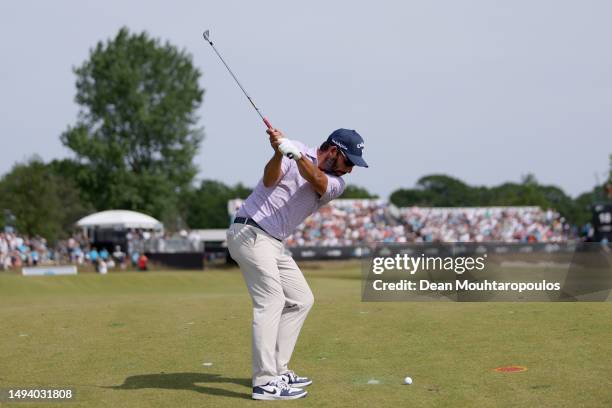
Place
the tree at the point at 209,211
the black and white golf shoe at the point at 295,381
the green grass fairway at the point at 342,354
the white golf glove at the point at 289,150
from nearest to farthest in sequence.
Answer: the white golf glove at the point at 289,150 < the green grass fairway at the point at 342,354 < the black and white golf shoe at the point at 295,381 < the tree at the point at 209,211

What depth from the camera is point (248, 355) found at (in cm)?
970

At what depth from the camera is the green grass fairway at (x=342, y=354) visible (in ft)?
23.9

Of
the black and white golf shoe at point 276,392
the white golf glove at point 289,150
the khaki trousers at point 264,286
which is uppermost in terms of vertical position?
the white golf glove at point 289,150

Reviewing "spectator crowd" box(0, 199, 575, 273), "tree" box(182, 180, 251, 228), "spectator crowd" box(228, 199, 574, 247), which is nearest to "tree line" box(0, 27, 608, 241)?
"spectator crowd" box(0, 199, 575, 273)

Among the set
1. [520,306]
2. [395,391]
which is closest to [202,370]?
[395,391]

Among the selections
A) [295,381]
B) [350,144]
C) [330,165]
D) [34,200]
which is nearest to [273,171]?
[330,165]

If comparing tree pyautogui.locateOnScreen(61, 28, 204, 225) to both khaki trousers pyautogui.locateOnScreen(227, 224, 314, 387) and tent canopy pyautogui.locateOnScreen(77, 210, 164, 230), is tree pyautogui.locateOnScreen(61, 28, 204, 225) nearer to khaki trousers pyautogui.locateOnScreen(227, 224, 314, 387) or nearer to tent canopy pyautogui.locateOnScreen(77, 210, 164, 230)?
tent canopy pyautogui.locateOnScreen(77, 210, 164, 230)

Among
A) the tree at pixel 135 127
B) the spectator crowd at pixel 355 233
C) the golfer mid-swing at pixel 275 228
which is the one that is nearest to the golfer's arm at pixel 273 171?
the golfer mid-swing at pixel 275 228

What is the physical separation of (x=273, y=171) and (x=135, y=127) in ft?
193

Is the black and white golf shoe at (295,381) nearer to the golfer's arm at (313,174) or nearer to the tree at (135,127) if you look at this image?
the golfer's arm at (313,174)

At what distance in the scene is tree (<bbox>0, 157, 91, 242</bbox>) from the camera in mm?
65812

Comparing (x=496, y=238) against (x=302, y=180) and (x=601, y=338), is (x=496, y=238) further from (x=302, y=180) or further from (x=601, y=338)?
(x=302, y=180)

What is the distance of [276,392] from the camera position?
7.30m

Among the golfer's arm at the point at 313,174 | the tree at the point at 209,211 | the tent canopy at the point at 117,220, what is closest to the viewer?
the golfer's arm at the point at 313,174
